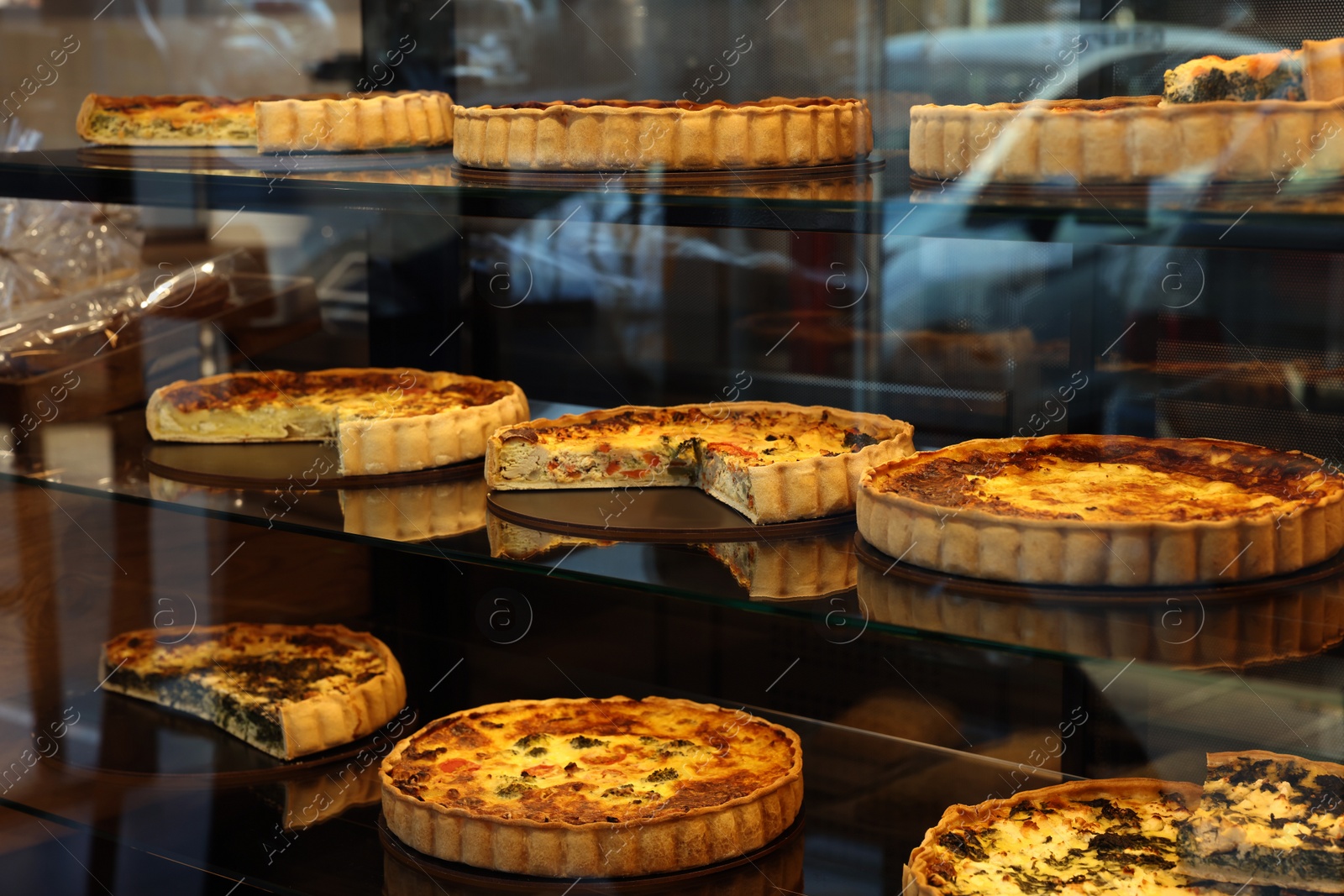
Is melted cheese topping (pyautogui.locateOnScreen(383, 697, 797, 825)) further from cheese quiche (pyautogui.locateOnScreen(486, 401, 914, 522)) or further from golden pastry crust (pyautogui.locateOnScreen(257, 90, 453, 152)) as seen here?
golden pastry crust (pyautogui.locateOnScreen(257, 90, 453, 152))

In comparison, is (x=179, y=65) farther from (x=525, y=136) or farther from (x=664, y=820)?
(x=664, y=820)

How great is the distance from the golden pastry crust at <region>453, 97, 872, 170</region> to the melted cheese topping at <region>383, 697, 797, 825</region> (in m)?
0.89

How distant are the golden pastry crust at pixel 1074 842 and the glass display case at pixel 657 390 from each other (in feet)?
0.66

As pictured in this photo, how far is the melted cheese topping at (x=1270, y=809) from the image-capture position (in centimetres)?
157

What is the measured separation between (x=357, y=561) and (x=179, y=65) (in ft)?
3.75

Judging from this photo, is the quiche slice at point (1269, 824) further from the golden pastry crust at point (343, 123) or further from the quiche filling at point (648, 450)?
the golden pastry crust at point (343, 123)

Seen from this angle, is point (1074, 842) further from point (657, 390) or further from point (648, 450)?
point (657, 390)

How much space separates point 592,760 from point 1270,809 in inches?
38.4

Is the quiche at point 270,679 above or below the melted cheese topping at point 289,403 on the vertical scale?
below

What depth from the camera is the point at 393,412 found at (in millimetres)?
2301

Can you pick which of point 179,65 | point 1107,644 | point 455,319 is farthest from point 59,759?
point 1107,644

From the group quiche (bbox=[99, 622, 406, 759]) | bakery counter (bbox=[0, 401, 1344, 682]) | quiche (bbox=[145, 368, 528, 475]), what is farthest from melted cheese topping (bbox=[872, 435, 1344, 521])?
quiche (bbox=[99, 622, 406, 759])

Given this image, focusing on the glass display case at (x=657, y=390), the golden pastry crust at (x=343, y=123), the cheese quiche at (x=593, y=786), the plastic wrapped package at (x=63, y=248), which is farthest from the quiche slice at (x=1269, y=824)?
the plastic wrapped package at (x=63, y=248)

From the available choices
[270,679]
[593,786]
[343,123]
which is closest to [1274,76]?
[593,786]
